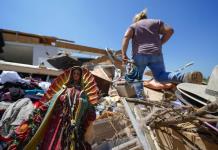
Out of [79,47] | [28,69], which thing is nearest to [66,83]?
[28,69]

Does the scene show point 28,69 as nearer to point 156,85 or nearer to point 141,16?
point 141,16

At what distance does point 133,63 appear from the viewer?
4051 mm

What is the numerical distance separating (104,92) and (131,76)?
1.52 metres

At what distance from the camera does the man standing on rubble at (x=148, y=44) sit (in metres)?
4.04

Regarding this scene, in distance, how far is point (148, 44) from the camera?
13.3 feet

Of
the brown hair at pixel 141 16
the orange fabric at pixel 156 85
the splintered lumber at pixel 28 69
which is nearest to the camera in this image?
the orange fabric at pixel 156 85

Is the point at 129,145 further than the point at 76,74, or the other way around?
the point at 76,74

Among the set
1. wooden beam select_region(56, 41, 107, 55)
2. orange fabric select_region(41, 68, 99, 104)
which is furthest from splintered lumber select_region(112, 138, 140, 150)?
wooden beam select_region(56, 41, 107, 55)

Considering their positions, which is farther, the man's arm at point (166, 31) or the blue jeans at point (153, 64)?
the man's arm at point (166, 31)

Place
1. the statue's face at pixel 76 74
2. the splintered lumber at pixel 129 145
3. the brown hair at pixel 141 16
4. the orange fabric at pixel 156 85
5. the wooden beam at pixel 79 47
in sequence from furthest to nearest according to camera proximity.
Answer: the wooden beam at pixel 79 47 < the brown hair at pixel 141 16 < the orange fabric at pixel 156 85 < the statue's face at pixel 76 74 < the splintered lumber at pixel 129 145

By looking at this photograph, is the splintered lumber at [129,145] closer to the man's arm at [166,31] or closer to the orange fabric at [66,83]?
the orange fabric at [66,83]

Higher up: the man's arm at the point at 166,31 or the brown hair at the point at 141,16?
the brown hair at the point at 141,16

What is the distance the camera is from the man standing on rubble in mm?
4035

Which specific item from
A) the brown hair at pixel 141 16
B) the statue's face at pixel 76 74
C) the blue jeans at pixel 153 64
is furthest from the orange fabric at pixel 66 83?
the brown hair at pixel 141 16
